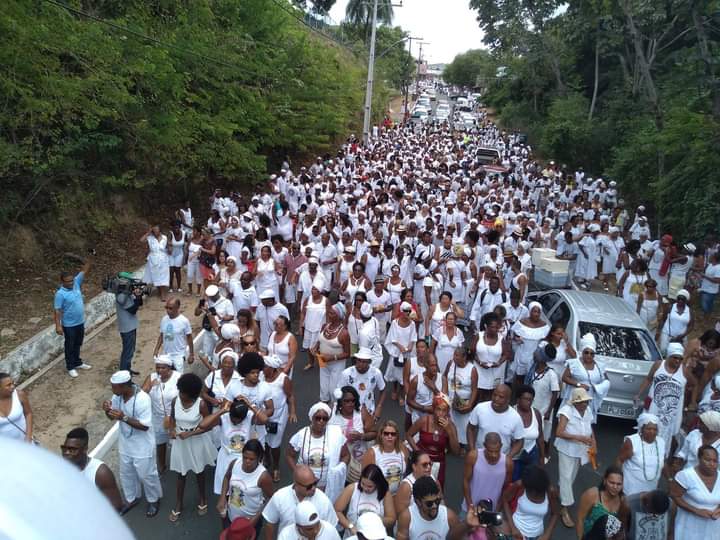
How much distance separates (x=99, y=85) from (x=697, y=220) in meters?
12.6

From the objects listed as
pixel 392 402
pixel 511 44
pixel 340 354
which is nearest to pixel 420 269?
pixel 392 402

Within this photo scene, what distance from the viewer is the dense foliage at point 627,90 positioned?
1541cm

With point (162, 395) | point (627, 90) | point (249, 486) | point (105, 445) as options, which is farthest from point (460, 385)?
point (627, 90)

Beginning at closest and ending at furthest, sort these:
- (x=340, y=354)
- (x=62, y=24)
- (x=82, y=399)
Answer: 1. (x=340, y=354)
2. (x=82, y=399)
3. (x=62, y=24)

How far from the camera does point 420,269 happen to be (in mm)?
10180

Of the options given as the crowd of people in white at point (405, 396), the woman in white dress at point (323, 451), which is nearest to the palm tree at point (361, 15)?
the crowd of people in white at point (405, 396)

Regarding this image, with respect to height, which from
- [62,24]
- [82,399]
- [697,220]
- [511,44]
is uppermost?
[511,44]

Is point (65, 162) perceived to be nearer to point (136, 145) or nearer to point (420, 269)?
point (136, 145)

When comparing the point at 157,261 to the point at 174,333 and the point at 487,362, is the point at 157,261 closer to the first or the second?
the point at 174,333

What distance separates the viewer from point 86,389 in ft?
26.9

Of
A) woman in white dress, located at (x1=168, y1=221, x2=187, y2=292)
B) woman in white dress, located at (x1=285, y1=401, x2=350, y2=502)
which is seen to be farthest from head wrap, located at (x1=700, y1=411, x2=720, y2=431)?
woman in white dress, located at (x1=168, y1=221, x2=187, y2=292)

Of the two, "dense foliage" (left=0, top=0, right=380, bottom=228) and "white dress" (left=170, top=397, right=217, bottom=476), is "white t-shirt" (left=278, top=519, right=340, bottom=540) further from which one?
"dense foliage" (left=0, top=0, right=380, bottom=228)

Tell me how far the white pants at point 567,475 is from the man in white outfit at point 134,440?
149 inches

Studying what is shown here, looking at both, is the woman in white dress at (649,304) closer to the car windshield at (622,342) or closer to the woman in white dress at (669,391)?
the car windshield at (622,342)
